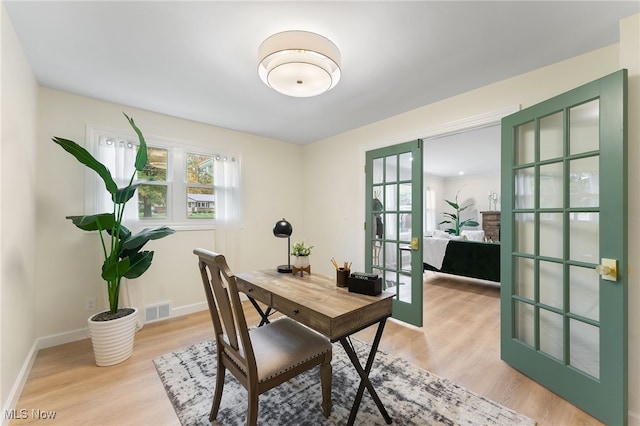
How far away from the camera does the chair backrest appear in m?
1.21

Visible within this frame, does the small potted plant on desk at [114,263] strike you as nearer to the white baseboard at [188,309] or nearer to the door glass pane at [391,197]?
the white baseboard at [188,309]

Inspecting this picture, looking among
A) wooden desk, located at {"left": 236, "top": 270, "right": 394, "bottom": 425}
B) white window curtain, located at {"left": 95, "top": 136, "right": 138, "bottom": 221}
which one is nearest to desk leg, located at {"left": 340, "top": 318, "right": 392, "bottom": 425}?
wooden desk, located at {"left": 236, "top": 270, "right": 394, "bottom": 425}

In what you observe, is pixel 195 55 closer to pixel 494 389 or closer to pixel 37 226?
pixel 37 226

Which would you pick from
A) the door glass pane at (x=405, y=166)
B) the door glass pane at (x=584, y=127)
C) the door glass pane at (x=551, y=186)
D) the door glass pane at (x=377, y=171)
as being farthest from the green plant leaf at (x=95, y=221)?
the door glass pane at (x=584, y=127)

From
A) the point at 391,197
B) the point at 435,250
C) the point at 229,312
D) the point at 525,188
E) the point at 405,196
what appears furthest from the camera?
the point at 435,250

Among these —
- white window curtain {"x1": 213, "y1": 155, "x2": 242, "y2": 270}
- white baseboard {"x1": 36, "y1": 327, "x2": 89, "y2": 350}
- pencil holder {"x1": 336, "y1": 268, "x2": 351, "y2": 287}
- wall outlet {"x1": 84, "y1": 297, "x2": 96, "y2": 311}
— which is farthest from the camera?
white window curtain {"x1": 213, "y1": 155, "x2": 242, "y2": 270}

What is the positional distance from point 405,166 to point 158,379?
3057mm

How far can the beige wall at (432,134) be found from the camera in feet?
Result: 4.99

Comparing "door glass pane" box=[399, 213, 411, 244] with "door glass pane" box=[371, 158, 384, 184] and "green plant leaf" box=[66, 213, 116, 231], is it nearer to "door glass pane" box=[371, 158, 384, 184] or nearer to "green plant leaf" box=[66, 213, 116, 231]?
"door glass pane" box=[371, 158, 384, 184]

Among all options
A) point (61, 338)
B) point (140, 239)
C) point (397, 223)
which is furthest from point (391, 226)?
point (61, 338)

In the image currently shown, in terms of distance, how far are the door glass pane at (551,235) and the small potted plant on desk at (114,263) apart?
10.3 ft

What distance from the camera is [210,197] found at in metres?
3.48

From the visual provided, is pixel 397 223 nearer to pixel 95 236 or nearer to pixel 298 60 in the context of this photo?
pixel 298 60

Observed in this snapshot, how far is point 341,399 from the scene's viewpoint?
5.65 ft
